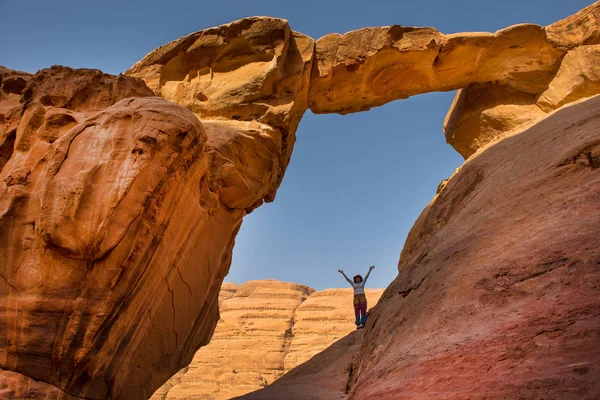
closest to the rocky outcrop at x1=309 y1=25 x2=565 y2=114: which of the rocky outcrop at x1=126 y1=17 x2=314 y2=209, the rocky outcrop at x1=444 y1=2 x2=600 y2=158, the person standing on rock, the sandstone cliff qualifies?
the sandstone cliff

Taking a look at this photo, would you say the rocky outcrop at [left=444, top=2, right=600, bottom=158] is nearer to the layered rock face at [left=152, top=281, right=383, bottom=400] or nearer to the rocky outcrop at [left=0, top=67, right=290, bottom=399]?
the rocky outcrop at [left=0, top=67, right=290, bottom=399]

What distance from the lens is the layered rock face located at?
26.4 meters

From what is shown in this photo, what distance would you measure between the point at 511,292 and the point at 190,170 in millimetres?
5485

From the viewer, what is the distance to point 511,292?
13.8 ft

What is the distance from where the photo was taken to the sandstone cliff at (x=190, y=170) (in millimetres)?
6910

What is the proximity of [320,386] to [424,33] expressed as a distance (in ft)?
28.4

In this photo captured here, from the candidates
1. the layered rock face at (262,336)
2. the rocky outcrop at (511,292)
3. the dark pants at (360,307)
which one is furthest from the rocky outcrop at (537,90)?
the layered rock face at (262,336)

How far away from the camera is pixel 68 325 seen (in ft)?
22.9

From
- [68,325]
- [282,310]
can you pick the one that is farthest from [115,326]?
[282,310]

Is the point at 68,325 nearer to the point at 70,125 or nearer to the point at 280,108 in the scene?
the point at 70,125

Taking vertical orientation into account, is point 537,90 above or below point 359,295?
above

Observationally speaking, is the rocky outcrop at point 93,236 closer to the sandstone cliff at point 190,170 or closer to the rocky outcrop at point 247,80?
the sandstone cliff at point 190,170

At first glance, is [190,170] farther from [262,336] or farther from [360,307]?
[262,336]

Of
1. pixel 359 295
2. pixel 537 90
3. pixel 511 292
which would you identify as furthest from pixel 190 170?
pixel 537 90
